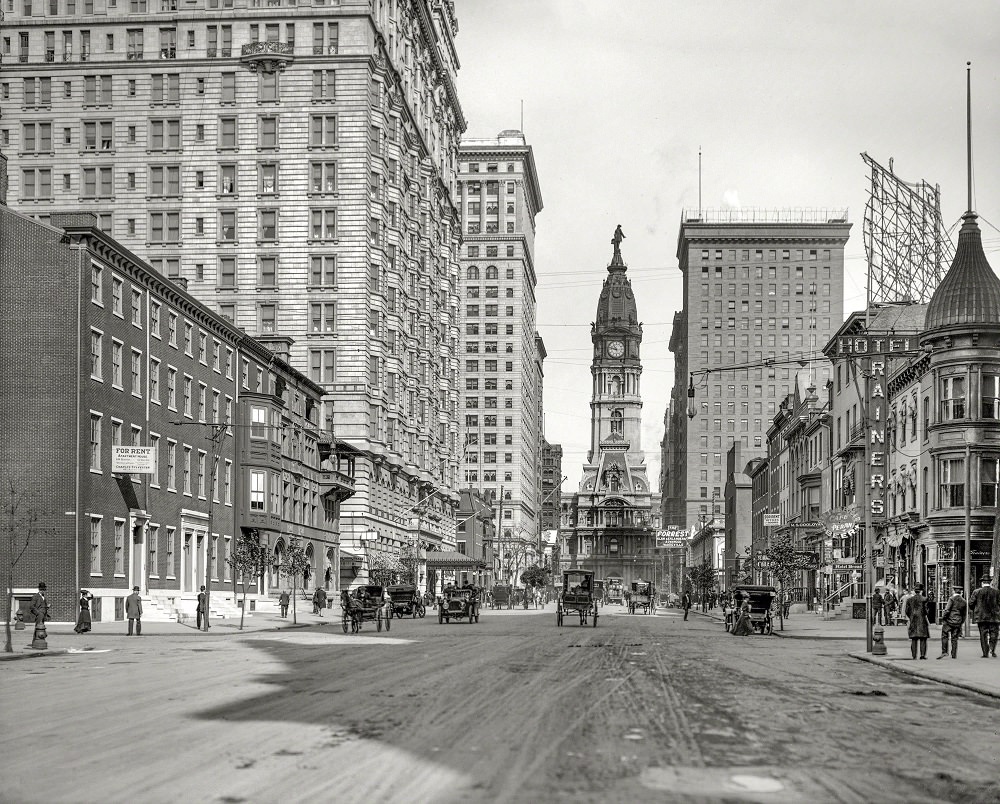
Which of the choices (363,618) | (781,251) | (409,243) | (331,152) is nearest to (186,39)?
(331,152)

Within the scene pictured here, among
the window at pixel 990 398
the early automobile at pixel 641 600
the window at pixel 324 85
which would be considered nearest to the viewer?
the window at pixel 990 398

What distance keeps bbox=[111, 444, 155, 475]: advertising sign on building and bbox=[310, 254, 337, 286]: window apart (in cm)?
4092

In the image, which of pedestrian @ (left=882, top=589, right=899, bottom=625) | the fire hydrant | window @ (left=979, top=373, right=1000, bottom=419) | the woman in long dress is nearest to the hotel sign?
the fire hydrant

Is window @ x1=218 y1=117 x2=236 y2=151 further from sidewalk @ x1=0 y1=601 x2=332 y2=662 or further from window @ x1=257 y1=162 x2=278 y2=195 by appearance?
sidewalk @ x1=0 y1=601 x2=332 y2=662

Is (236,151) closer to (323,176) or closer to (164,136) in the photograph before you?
(164,136)

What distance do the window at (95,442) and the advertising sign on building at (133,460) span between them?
2.61 ft

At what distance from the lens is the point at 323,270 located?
88.0 m

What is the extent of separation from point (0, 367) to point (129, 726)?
114 feet

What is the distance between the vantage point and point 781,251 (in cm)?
19212

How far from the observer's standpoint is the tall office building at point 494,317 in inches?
6969

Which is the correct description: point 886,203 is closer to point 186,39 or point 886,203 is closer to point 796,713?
point 186,39

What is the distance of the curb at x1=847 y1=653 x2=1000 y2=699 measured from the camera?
22.5 metres

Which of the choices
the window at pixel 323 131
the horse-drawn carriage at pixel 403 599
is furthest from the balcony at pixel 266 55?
the horse-drawn carriage at pixel 403 599

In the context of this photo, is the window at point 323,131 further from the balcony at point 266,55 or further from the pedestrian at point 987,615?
the pedestrian at point 987,615
